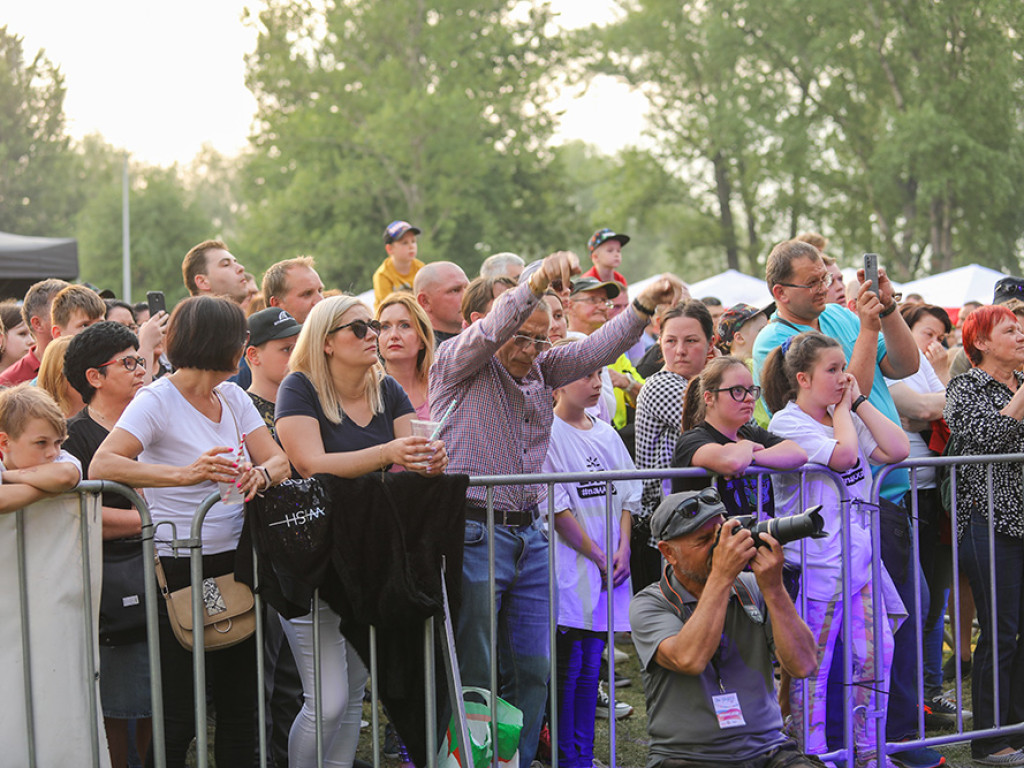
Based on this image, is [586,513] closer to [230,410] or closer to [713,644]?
[713,644]

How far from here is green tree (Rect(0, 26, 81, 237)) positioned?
43906mm

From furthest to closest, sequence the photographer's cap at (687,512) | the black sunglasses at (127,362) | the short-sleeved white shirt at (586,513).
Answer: the short-sleeved white shirt at (586,513) < the black sunglasses at (127,362) < the photographer's cap at (687,512)

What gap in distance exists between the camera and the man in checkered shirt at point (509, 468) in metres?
3.99

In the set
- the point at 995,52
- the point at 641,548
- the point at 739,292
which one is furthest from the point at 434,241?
the point at 641,548

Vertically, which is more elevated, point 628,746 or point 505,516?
point 505,516

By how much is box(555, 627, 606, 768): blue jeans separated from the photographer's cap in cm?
122

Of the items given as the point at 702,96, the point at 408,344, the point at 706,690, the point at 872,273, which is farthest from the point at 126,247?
the point at 706,690

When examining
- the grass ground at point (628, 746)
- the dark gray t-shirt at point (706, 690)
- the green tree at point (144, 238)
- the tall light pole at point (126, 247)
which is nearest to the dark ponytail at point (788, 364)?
the dark gray t-shirt at point (706, 690)

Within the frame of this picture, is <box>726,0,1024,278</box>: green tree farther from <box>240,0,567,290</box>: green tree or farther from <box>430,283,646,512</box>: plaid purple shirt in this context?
<box>430,283,646,512</box>: plaid purple shirt

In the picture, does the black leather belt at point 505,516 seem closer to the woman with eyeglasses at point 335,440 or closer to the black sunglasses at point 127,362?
the woman with eyeglasses at point 335,440

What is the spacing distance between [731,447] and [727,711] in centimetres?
111

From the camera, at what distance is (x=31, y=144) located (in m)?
45.2

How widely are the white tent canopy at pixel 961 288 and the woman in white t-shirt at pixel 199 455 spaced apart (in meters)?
11.5

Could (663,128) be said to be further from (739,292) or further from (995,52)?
(739,292)
